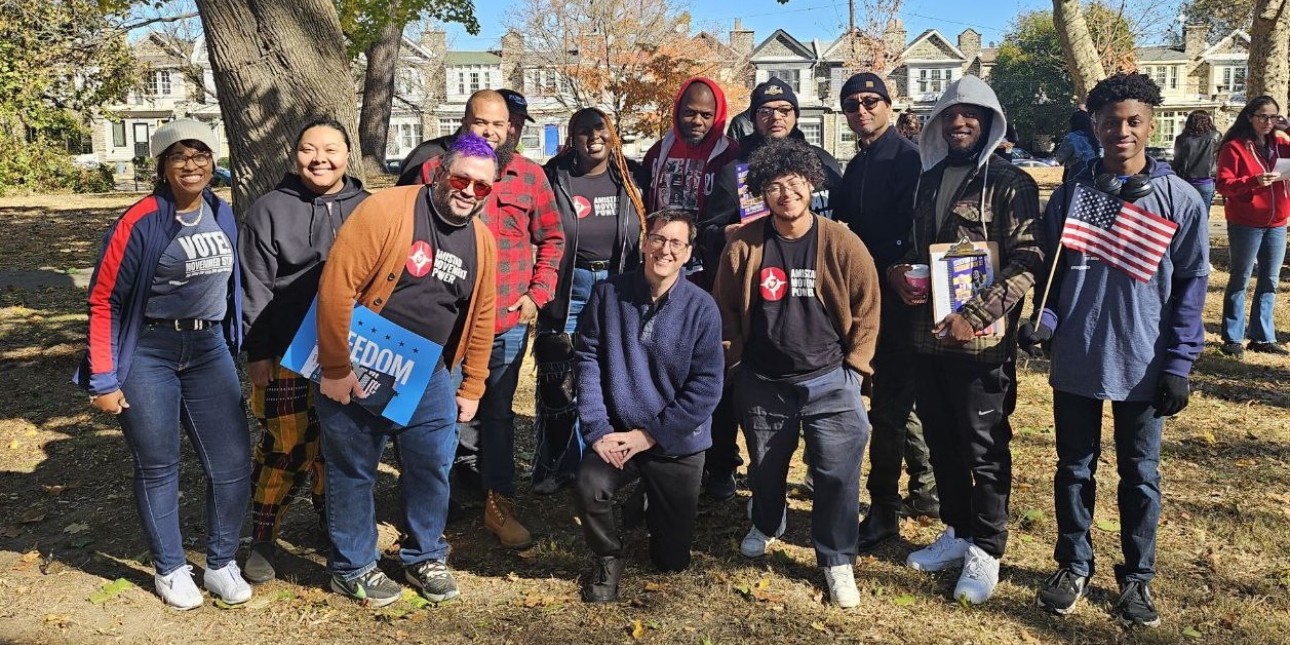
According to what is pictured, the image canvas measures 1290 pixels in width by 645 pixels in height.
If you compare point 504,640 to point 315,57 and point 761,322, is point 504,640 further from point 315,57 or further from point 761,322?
point 315,57

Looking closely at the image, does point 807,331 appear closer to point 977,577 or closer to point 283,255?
point 977,577

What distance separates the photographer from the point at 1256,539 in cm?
486

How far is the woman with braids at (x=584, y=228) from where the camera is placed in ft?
17.3

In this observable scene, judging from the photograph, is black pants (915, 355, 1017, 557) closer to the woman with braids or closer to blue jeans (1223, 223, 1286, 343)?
the woman with braids

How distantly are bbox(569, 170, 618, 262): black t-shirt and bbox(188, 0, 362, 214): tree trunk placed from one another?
5.04ft

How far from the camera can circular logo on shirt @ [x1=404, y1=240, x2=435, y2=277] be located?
3.85 metres

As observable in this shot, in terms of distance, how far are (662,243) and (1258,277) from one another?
639cm

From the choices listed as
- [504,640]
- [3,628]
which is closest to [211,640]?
[3,628]

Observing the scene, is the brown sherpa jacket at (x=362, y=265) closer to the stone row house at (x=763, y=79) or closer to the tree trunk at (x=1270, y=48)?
the tree trunk at (x=1270, y=48)

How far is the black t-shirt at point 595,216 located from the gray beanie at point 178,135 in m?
1.91

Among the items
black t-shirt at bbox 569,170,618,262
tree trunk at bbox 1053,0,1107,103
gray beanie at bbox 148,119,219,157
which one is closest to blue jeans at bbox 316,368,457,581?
gray beanie at bbox 148,119,219,157

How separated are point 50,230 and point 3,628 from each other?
14.3m

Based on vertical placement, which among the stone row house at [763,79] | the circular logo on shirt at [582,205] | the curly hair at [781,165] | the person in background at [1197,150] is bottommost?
the circular logo on shirt at [582,205]

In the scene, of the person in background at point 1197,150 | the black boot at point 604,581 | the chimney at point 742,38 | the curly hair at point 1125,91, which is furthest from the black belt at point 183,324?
the chimney at point 742,38
